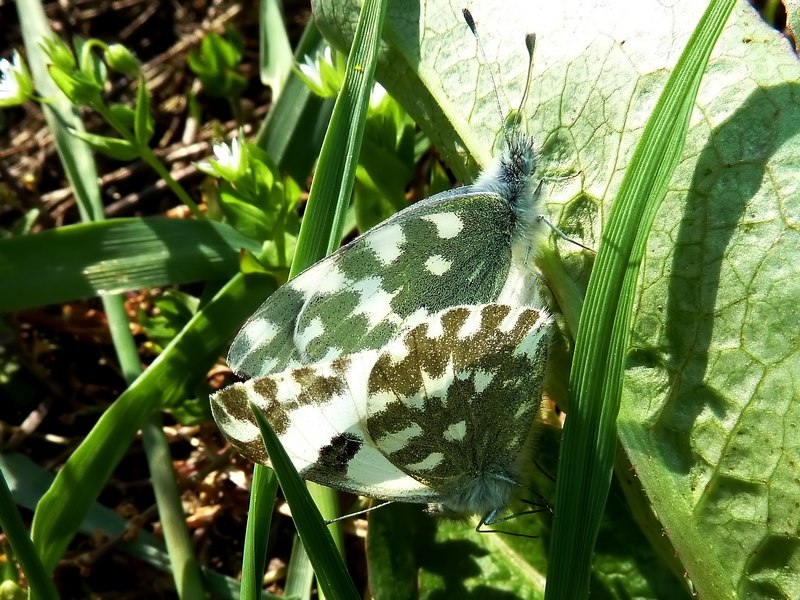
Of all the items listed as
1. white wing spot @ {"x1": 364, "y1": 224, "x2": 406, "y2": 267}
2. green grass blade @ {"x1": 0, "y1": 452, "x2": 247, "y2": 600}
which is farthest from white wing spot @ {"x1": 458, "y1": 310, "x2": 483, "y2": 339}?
green grass blade @ {"x1": 0, "y1": 452, "x2": 247, "y2": 600}

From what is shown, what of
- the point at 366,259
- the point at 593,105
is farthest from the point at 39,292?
the point at 593,105

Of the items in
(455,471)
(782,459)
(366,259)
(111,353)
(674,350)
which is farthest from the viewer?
(111,353)

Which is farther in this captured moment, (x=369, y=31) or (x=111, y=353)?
(x=111, y=353)

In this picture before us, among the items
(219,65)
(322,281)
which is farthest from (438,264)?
(219,65)

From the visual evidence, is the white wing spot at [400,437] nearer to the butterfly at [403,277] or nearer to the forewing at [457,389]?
the forewing at [457,389]

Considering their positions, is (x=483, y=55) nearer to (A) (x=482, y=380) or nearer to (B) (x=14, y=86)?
(A) (x=482, y=380)

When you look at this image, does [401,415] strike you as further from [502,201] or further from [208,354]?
[208,354]
